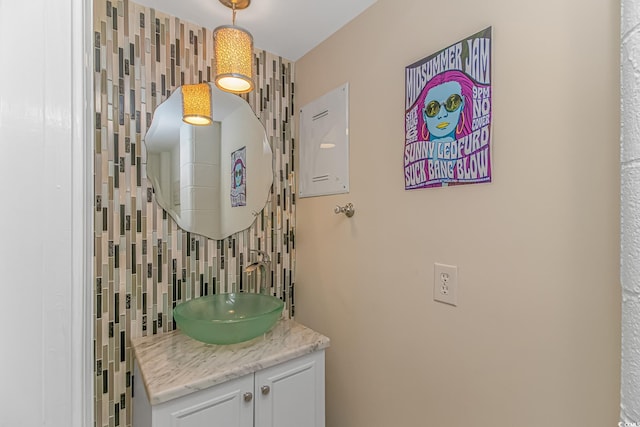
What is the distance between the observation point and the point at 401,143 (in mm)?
1147

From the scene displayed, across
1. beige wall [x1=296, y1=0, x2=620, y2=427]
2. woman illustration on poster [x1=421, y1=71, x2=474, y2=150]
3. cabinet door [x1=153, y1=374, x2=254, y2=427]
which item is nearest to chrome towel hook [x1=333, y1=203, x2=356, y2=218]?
beige wall [x1=296, y1=0, x2=620, y2=427]

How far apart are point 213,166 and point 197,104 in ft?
0.96

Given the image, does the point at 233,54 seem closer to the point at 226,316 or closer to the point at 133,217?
the point at 133,217

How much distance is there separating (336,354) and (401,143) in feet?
3.35

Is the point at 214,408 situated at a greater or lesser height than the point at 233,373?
lesser

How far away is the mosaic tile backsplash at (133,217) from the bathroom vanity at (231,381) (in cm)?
9

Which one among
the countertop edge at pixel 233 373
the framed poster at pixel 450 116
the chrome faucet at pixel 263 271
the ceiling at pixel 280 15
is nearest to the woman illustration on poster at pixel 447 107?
the framed poster at pixel 450 116

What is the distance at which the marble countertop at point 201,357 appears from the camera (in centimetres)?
96

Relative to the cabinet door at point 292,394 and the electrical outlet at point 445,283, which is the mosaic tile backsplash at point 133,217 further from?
the electrical outlet at point 445,283

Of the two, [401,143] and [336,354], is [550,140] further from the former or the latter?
[336,354]

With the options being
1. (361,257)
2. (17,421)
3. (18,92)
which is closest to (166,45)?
(18,92)

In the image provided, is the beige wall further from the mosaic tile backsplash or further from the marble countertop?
the mosaic tile backsplash

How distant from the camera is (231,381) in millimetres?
1042

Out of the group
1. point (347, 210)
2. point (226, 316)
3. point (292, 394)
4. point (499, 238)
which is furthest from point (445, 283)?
point (226, 316)
